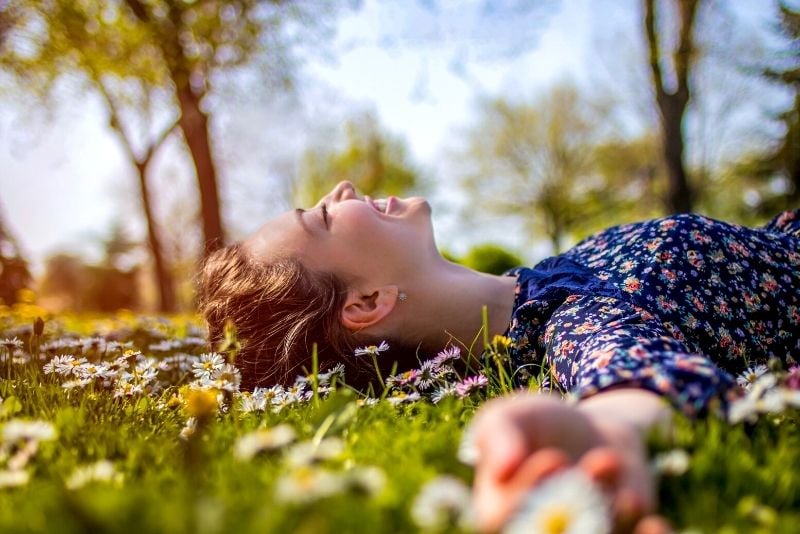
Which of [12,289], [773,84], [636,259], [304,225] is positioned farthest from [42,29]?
[773,84]

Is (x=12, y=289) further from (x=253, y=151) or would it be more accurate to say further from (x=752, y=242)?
(x=253, y=151)

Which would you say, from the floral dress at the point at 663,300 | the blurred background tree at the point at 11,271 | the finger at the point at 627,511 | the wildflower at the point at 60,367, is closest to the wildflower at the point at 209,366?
the wildflower at the point at 60,367

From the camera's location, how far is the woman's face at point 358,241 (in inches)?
102

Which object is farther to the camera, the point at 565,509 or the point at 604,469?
the point at 604,469

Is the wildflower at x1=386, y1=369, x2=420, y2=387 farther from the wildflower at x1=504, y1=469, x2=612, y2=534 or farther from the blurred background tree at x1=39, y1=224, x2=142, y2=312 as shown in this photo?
the blurred background tree at x1=39, y1=224, x2=142, y2=312

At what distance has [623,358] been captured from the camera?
4.76ft

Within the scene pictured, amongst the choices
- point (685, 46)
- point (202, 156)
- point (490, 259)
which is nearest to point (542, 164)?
point (685, 46)

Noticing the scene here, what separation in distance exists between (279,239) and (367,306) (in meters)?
0.51

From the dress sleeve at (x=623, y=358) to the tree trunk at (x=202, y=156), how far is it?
9.26m

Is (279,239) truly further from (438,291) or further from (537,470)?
(537,470)

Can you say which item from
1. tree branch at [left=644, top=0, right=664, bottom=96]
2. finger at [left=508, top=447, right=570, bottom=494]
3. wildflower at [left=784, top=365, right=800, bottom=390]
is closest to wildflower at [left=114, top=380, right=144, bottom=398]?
finger at [left=508, top=447, right=570, bottom=494]

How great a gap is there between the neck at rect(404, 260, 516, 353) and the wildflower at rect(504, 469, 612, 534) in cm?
175

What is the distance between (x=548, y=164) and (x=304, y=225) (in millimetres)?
26299

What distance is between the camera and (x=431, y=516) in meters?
0.84
